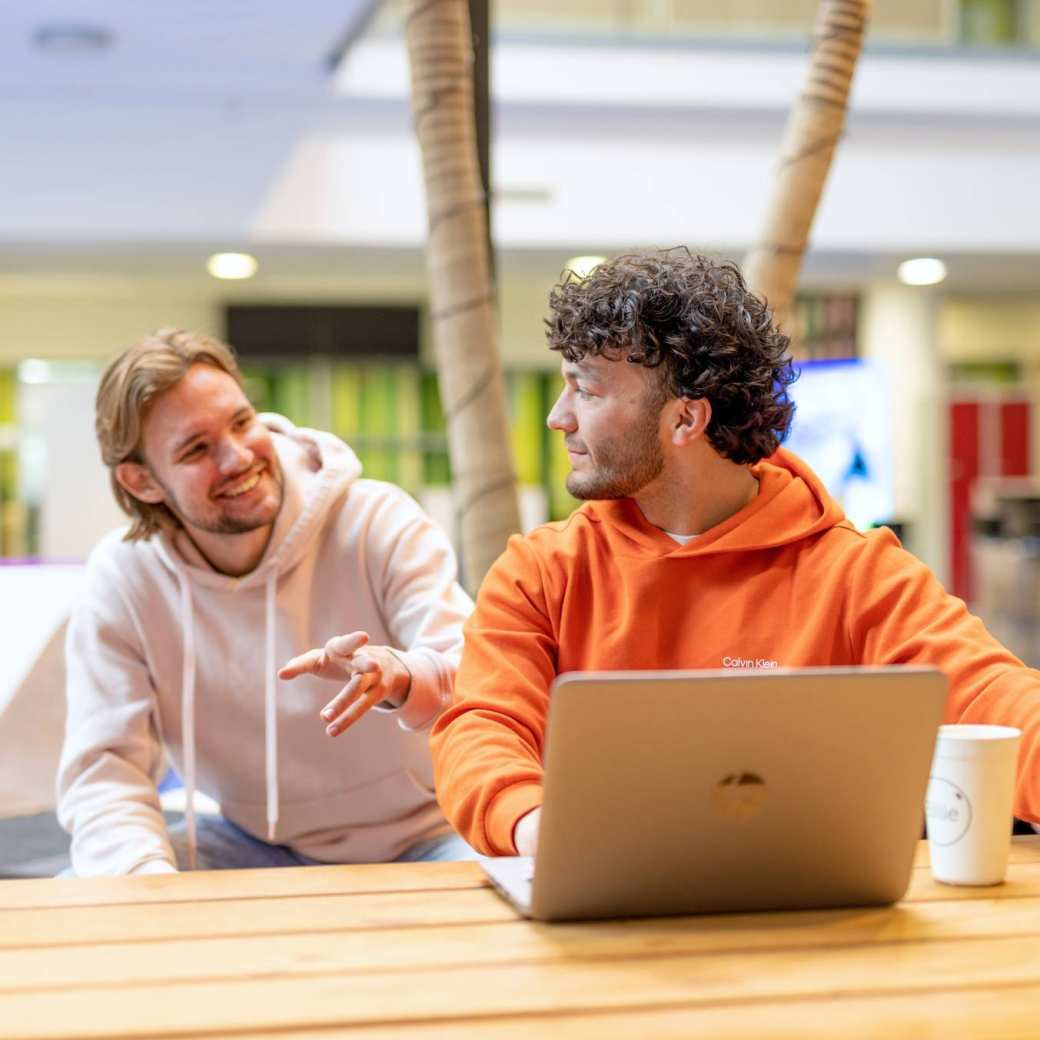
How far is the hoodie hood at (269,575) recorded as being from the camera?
214 cm

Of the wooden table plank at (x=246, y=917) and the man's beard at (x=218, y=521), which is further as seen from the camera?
the man's beard at (x=218, y=521)

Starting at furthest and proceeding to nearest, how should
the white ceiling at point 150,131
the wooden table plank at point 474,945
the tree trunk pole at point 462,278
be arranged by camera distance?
the white ceiling at point 150,131
the tree trunk pole at point 462,278
the wooden table plank at point 474,945

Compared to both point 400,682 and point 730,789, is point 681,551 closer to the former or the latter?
point 400,682

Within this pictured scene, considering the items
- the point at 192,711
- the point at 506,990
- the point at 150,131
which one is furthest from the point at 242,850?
the point at 150,131

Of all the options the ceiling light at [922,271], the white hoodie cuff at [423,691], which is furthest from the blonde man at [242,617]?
the ceiling light at [922,271]

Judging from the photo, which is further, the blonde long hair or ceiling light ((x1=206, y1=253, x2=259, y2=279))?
ceiling light ((x1=206, y1=253, x2=259, y2=279))

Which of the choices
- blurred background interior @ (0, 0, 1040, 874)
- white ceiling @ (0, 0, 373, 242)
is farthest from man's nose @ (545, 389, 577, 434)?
white ceiling @ (0, 0, 373, 242)

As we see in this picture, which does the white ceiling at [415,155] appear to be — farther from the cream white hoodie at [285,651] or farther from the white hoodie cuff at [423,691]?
the white hoodie cuff at [423,691]

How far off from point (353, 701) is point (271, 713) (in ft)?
1.81

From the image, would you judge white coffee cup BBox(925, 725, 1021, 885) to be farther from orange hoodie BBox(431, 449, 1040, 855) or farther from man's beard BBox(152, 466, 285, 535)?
man's beard BBox(152, 466, 285, 535)

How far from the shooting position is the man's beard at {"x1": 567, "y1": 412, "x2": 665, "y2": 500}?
5.48 ft

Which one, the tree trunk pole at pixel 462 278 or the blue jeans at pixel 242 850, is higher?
the tree trunk pole at pixel 462 278

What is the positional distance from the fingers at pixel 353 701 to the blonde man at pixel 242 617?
0.39 metres

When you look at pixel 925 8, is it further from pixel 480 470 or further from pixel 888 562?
pixel 888 562
